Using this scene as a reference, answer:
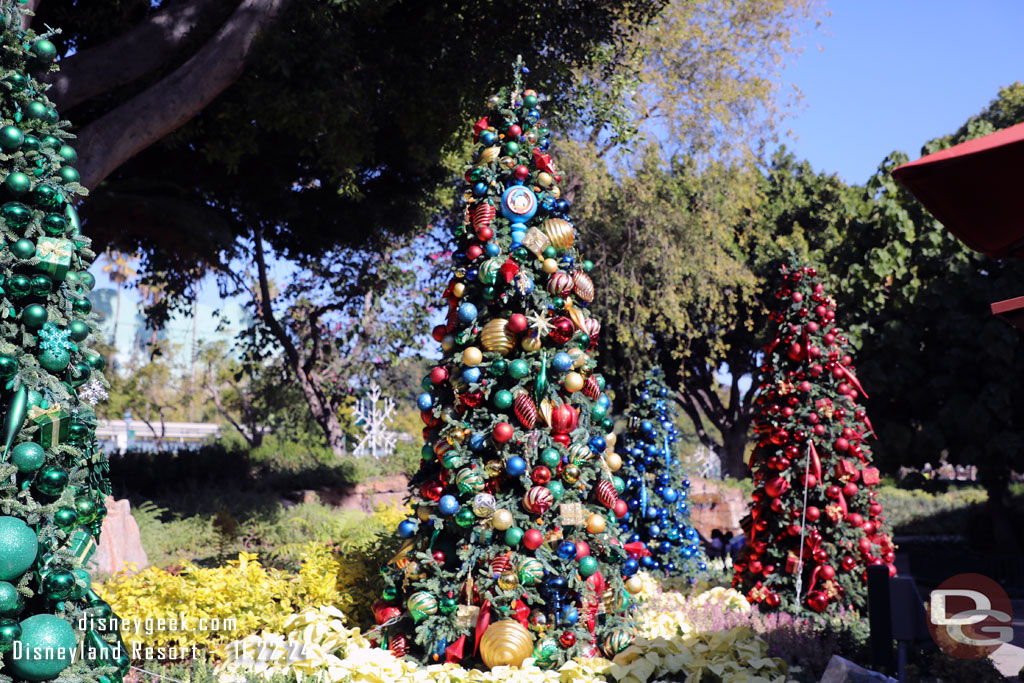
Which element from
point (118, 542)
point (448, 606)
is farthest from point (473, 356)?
point (118, 542)

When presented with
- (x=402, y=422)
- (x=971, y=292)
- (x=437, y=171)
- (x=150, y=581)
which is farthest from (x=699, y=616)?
(x=402, y=422)

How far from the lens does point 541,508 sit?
198 inches

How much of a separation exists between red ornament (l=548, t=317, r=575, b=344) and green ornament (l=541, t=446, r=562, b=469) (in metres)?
0.80

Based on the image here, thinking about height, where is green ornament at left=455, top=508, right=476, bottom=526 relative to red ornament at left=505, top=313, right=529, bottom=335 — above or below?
below

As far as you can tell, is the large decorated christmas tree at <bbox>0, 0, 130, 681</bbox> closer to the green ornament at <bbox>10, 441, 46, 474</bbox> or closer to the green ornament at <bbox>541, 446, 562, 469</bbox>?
the green ornament at <bbox>10, 441, 46, 474</bbox>

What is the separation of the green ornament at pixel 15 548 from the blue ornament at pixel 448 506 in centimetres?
249

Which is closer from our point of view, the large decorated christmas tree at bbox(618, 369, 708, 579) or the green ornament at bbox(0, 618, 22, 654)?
the green ornament at bbox(0, 618, 22, 654)

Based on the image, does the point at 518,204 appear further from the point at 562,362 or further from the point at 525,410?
the point at 525,410

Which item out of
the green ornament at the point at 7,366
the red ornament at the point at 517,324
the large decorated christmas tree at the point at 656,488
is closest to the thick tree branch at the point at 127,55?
the green ornament at the point at 7,366

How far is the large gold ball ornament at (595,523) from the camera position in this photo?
5.20 meters

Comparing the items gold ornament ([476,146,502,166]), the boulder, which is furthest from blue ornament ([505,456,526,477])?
the boulder

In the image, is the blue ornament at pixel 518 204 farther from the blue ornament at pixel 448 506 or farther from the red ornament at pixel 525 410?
the blue ornament at pixel 448 506

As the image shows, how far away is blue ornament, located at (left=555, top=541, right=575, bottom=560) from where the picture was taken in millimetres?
5047

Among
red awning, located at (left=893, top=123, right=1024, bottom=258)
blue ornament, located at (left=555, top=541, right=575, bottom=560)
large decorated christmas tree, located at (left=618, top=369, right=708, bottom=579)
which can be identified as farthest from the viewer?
large decorated christmas tree, located at (left=618, top=369, right=708, bottom=579)
